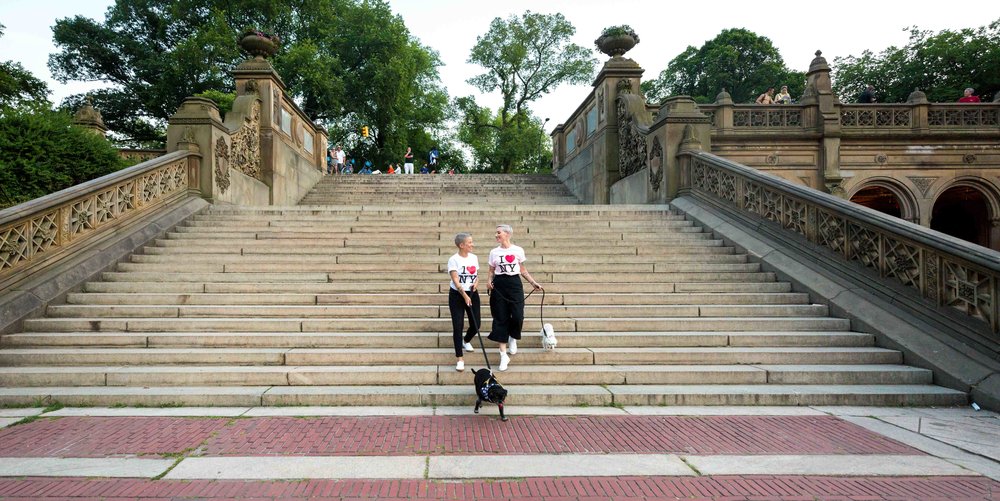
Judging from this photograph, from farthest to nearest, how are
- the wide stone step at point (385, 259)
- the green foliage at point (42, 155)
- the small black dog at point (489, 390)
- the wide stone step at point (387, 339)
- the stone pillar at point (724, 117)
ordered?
the stone pillar at point (724, 117) < the green foliage at point (42, 155) < the wide stone step at point (385, 259) < the wide stone step at point (387, 339) < the small black dog at point (489, 390)

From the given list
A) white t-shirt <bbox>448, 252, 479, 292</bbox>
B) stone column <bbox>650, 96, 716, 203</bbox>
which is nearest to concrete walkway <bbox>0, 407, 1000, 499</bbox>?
white t-shirt <bbox>448, 252, 479, 292</bbox>

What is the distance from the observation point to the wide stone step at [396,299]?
23.5 ft

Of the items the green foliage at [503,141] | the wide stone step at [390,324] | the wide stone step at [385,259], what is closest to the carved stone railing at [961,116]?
the wide stone step at [385,259]

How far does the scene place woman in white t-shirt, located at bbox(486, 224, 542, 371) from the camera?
221 inches

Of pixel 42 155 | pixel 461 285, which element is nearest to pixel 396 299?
pixel 461 285

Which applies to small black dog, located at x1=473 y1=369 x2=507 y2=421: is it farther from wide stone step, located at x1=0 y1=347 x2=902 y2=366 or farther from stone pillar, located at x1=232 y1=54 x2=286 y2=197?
stone pillar, located at x1=232 y1=54 x2=286 y2=197

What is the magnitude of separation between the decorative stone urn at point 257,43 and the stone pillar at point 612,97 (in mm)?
9987

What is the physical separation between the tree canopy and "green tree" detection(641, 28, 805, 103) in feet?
82.2

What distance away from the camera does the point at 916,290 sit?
633 centimetres

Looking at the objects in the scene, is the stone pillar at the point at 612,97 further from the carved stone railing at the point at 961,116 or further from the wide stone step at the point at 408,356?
the carved stone railing at the point at 961,116

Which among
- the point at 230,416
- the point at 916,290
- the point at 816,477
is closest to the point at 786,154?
the point at 916,290

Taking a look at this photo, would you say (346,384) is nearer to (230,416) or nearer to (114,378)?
(230,416)

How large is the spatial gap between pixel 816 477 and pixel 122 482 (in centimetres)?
463

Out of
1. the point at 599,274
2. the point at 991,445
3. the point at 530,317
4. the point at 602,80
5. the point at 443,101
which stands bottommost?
the point at 991,445
